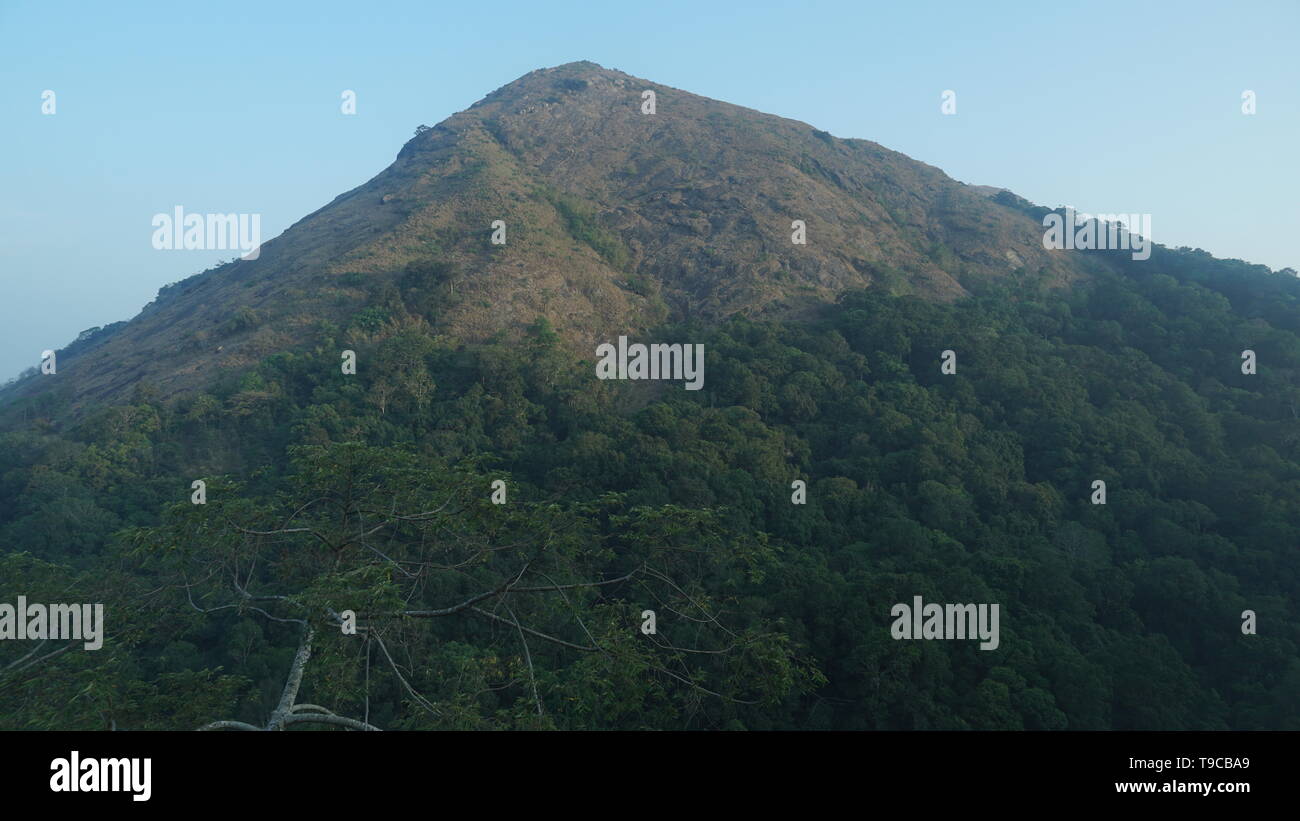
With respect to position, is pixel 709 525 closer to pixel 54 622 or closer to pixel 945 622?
pixel 54 622

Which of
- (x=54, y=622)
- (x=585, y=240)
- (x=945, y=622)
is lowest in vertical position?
(x=945, y=622)

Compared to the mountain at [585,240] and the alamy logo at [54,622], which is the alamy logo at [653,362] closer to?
the mountain at [585,240]

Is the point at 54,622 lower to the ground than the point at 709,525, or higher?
lower
